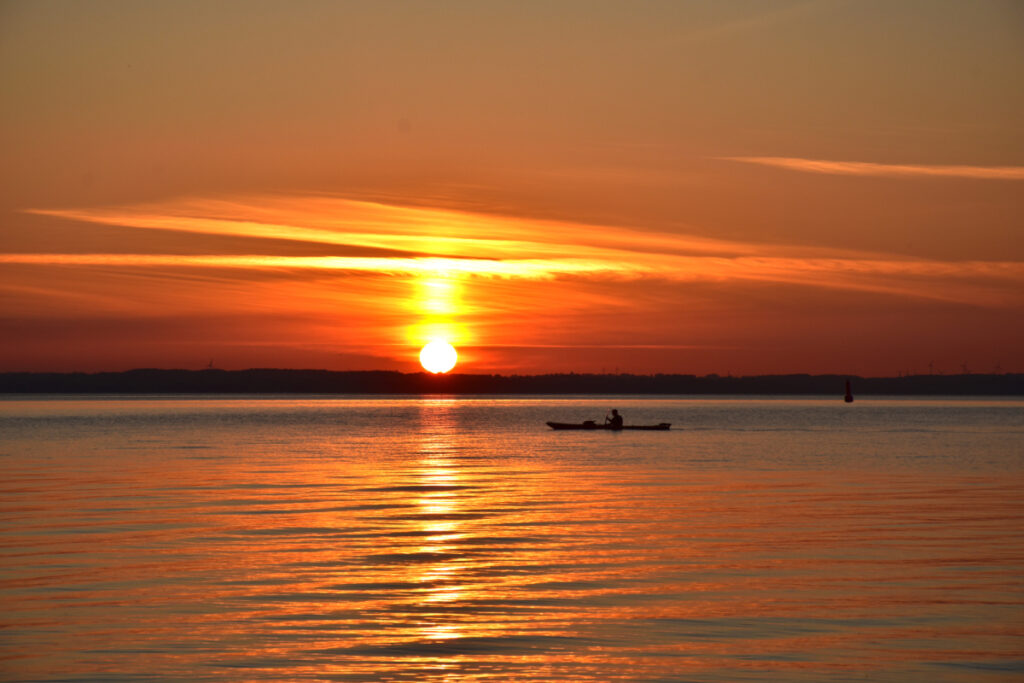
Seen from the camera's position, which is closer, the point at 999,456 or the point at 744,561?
the point at 744,561

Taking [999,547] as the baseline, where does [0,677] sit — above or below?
below

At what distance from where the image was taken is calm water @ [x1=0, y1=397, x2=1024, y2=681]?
22594 mm

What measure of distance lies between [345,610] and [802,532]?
20.0 meters

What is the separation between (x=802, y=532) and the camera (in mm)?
40531

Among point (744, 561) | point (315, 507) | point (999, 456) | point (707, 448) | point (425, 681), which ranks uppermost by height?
point (707, 448)

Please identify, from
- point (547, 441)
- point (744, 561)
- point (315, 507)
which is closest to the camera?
point (744, 561)

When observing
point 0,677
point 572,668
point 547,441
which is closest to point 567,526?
point 572,668

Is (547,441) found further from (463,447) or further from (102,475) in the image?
(102,475)

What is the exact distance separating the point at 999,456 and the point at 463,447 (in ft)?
147

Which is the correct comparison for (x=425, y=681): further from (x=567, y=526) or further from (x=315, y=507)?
(x=315, y=507)

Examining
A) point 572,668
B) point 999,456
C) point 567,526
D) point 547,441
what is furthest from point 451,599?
point 547,441

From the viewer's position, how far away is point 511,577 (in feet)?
101

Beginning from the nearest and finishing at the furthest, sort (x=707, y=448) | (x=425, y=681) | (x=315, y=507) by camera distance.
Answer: (x=425, y=681) < (x=315, y=507) < (x=707, y=448)

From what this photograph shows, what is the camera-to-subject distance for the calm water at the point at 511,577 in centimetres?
2259
